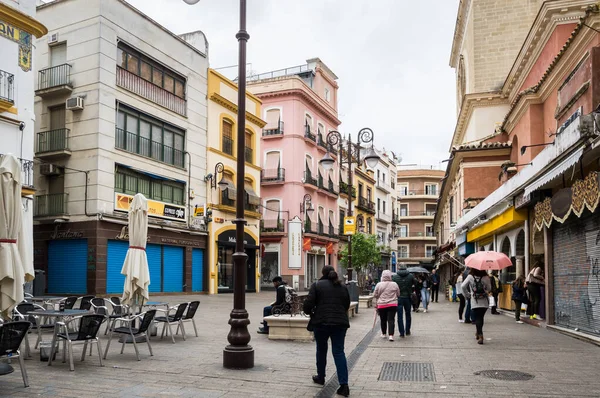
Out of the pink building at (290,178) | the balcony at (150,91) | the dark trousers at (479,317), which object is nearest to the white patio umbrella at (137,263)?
the dark trousers at (479,317)

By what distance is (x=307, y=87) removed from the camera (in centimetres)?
4425

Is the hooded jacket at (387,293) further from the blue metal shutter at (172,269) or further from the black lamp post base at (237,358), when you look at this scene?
the blue metal shutter at (172,269)

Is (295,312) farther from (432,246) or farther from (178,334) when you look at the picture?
(432,246)

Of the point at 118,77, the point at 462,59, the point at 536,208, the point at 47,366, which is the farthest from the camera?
the point at 462,59

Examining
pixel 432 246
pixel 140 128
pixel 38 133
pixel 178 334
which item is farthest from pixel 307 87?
pixel 432 246

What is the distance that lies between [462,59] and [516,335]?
82.1 feet

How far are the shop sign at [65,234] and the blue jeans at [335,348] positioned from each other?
18.8 metres

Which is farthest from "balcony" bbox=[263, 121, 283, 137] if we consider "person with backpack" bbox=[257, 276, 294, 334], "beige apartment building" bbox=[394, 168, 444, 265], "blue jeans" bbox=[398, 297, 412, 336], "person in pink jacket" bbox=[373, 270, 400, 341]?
"beige apartment building" bbox=[394, 168, 444, 265]

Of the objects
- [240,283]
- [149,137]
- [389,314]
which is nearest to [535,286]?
[389,314]

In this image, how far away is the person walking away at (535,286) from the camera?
50.5 ft

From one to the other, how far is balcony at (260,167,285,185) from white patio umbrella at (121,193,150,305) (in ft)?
101

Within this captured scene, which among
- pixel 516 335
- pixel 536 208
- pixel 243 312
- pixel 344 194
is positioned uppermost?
pixel 344 194

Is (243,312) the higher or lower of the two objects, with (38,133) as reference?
lower

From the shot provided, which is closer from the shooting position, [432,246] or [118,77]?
[118,77]
